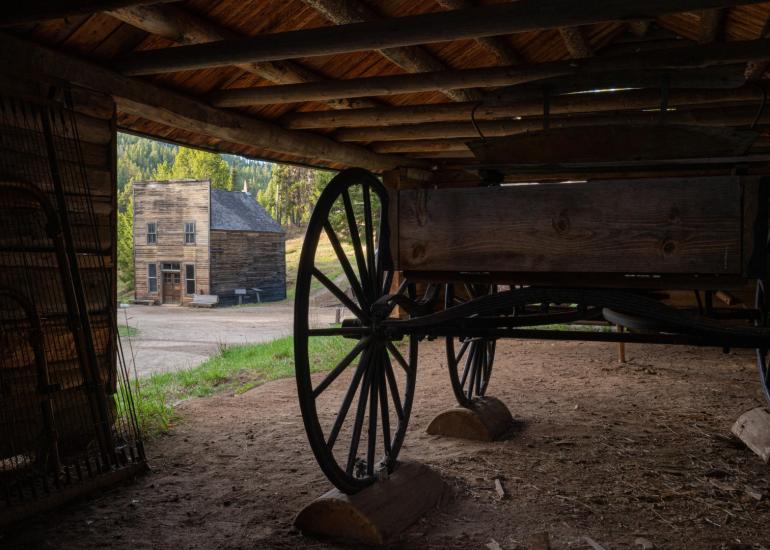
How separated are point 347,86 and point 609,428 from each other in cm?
374

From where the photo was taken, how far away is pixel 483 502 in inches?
156

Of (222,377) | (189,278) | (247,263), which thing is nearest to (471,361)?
(222,377)

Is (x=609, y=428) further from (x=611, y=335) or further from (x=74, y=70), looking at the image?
(x=74, y=70)

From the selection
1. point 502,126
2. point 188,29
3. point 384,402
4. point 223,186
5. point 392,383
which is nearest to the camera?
point 384,402

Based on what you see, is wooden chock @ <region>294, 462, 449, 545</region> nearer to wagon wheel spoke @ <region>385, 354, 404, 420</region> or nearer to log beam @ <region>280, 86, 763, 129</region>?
wagon wheel spoke @ <region>385, 354, 404, 420</region>

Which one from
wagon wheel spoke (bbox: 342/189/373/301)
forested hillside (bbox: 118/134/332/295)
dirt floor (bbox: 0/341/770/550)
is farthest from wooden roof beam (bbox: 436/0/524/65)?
forested hillside (bbox: 118/134/332/295)

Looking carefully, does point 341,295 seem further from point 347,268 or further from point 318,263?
point 318,263

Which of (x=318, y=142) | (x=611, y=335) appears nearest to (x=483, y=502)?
(x=611, y=335)

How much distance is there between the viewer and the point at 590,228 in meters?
2.67

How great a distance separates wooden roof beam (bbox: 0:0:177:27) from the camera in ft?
11.5

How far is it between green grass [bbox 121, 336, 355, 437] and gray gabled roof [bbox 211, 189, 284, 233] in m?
19.2

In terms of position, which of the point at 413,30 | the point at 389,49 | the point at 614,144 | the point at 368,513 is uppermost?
the point at 389,49

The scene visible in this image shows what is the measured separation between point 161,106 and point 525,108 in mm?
3646

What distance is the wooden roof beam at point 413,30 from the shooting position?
142 inches
